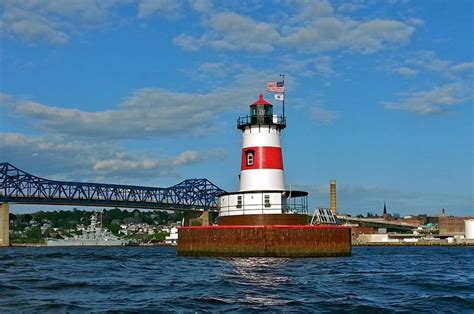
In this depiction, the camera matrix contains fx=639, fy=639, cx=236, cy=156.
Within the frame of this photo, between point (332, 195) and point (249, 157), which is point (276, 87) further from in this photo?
point (332, 195)

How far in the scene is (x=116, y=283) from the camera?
26.9 meters

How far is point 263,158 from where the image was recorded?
46.0 m

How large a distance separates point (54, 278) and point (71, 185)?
147820mm

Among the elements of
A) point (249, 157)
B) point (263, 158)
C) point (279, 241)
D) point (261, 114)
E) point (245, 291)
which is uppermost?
point (261, 114)

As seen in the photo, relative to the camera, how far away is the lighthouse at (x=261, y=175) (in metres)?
45.2

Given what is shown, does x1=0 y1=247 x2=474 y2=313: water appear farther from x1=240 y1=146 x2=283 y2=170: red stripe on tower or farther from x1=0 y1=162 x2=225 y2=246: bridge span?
x1=0 y1=162 x2=225 y2=246: bridge span

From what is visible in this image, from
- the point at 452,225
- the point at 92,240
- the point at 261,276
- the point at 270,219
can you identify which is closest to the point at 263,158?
the point at 270,219

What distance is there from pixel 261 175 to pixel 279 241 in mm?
5912

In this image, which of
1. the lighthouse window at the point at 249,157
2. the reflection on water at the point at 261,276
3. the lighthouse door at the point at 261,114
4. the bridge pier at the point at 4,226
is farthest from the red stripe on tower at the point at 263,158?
the bridge pier at the point at 4,226

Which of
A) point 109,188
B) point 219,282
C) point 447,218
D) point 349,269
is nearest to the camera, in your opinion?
point 219,282

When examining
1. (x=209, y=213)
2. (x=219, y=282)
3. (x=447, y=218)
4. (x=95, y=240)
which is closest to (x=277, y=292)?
(x=219, y=282)

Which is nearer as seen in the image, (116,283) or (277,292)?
(277,292)

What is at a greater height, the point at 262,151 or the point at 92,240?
the point at 262,151

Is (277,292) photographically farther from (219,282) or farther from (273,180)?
(273,180)
